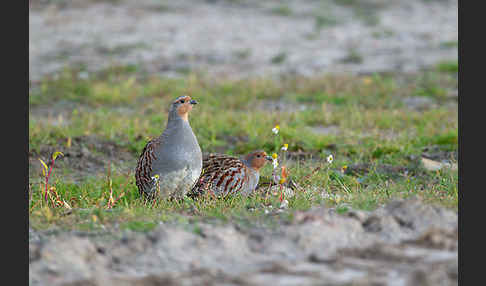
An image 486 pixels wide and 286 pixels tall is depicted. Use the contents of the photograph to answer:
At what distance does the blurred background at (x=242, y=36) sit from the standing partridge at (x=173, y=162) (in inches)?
315

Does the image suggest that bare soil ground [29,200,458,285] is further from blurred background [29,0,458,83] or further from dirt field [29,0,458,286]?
blurred background [29,0,458,83]

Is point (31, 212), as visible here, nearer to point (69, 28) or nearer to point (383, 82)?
point (383, 82)

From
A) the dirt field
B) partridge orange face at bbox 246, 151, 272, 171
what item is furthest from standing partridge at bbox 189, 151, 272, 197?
the dirt field

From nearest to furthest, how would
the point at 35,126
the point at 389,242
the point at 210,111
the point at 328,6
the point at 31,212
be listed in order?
the point at 389,242
the point at 31,212
the point at 35,126
the point at 210,111
the point at 328,6

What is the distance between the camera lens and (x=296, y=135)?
29.4 feet

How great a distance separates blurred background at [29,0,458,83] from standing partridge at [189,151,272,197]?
7471 mm

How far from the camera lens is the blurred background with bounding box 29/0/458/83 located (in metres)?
14.9

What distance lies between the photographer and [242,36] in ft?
55.6

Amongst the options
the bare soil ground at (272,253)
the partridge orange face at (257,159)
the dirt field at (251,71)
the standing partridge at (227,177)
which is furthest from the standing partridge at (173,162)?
the bare soil ground at (272,253)

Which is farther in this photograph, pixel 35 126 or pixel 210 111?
pixel 210 111

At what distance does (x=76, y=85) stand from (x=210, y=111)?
326 cm

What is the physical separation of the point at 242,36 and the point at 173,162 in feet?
37.1

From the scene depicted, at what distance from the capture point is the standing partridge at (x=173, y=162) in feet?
19.7

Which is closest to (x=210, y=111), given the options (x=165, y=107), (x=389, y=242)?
(x=165, y=107)
